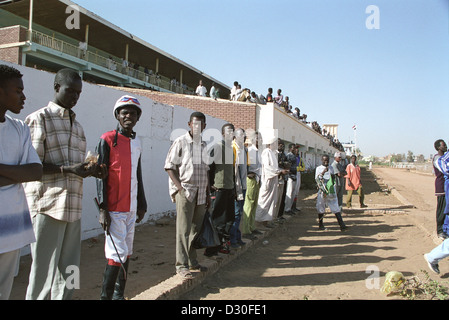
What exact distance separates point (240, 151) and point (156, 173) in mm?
2908

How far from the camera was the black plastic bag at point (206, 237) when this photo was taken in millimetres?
4043

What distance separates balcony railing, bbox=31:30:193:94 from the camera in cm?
1769

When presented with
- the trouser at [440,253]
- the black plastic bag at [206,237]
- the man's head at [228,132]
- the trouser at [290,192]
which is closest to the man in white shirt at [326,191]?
the trouser at [290,192]

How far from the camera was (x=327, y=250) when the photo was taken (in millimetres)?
5977

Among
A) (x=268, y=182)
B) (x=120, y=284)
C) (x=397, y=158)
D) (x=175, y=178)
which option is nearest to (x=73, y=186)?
(x=120, y=284)

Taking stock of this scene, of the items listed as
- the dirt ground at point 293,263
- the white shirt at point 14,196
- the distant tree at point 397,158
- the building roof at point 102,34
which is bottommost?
the dirt ground at point 293,263

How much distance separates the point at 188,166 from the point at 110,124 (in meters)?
2.78

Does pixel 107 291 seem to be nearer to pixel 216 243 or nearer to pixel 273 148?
pixel 216 243

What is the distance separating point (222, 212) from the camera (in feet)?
16.1

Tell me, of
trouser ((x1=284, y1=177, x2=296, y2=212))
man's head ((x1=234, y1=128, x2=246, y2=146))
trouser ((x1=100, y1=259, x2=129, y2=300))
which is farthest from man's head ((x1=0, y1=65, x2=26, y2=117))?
trouser ((x1=284, y1=177, x2=296, y2=212))

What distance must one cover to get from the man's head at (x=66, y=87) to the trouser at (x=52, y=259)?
874 millimetres

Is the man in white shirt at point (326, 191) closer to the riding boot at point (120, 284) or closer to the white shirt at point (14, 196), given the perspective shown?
the riding boot at point (120, 284)

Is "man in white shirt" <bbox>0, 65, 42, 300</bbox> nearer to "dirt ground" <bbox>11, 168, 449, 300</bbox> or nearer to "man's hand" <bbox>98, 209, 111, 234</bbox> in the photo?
"man's hand" <bbox>98, 209, 111, 234</bbox>
